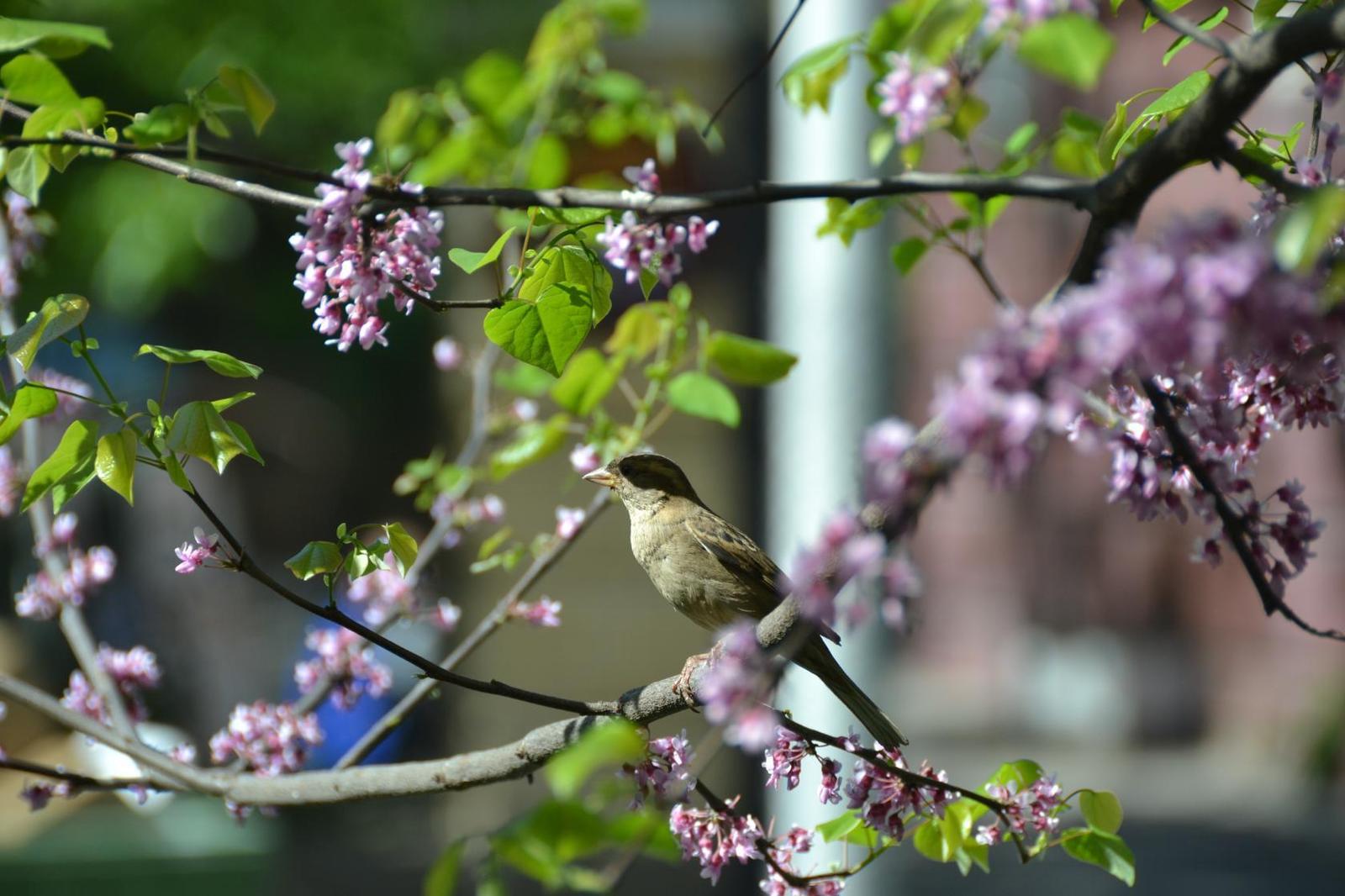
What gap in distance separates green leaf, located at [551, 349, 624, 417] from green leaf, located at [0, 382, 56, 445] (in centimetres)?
69

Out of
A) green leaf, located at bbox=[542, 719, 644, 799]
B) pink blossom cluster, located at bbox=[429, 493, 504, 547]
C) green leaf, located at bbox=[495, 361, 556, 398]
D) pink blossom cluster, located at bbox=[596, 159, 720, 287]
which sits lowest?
green leaf, located at bbox=[542, 719, 644, 799]

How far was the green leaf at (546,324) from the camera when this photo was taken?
1.47m

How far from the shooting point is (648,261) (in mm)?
1533

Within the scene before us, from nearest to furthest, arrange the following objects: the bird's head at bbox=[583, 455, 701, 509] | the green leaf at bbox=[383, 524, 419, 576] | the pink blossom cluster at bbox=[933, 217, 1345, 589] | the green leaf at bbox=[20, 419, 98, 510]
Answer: the pink blossom cluster at bbox=[933, 217, 1345, 589] < the green leaf at bbox=[20, 419, 98, 510] < the green leaf at bbox=[383, 524, 419, 576] < the bird's head at bbox=[583, 455, 701, 509]

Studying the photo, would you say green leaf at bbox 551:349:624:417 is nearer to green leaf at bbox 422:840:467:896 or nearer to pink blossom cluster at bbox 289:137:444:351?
pink blossom cluster at bbox 289:137:444:351

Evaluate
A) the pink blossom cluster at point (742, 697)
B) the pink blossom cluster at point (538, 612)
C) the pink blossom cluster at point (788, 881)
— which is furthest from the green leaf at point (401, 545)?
the pink blossom cluster at point (538, 612)

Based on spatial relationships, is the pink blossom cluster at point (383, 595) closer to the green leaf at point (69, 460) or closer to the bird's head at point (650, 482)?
the bird's head at point (650, 482)

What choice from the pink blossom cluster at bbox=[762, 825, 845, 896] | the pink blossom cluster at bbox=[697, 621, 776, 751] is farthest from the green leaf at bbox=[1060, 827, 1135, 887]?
the pink blossom cluster at bbox=[697, 621, 776, 751]

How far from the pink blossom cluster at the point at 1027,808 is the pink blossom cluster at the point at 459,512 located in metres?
1.21

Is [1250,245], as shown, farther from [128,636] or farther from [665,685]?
[128,636]

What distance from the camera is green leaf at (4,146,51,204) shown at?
4.59 feet

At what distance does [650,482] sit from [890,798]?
1.50 meters

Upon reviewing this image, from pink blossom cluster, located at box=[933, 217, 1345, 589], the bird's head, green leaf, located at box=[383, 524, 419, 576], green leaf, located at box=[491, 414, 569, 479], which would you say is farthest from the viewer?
the bird's head

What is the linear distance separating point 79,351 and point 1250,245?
115 centimetres
